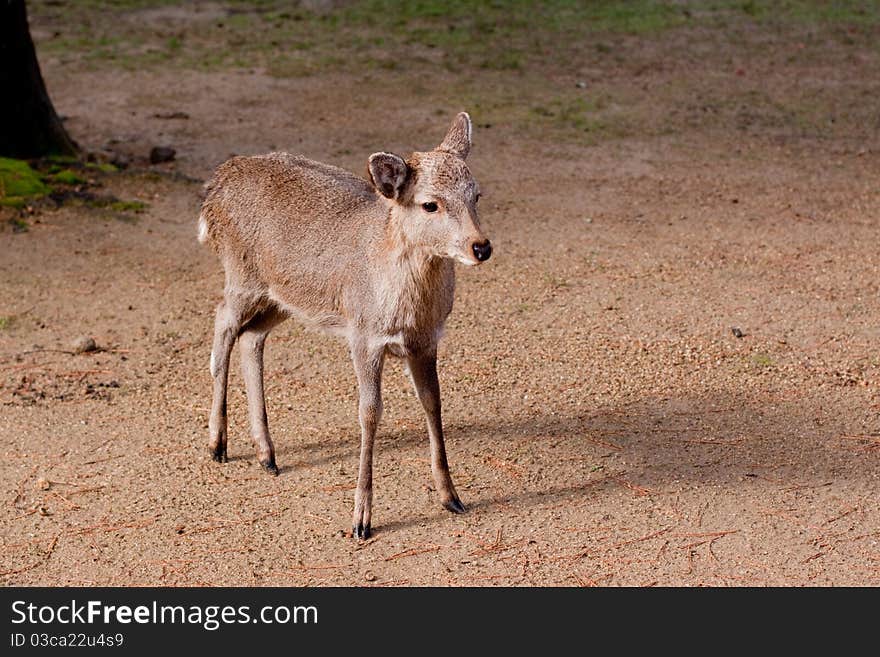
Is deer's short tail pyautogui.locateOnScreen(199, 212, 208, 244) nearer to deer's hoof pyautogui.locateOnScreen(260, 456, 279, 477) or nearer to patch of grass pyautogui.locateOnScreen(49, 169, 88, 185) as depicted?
deer's hoof pyautogui.locateOnScreen(260, 456, 279, 477)

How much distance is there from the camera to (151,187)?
413 inches

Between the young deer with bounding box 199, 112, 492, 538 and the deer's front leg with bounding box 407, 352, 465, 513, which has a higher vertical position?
the young deer with bounding box 199, 112, 492, 538

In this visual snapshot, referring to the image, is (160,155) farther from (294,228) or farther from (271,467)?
(271,467)

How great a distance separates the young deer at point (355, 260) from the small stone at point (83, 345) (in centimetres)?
148

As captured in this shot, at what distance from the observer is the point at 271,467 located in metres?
6.47

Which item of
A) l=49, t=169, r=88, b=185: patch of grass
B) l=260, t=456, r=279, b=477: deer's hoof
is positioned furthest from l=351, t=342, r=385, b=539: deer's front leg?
l=49, t=169, r=88, b=185: patch of grass

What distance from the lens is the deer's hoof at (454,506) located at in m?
6.04

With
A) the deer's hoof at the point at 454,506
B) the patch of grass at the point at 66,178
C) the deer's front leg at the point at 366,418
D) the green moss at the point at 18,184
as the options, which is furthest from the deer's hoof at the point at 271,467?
the patch of grass at the point at 66,178

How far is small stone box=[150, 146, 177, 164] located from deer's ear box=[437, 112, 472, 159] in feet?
19.0

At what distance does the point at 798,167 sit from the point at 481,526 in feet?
21.9

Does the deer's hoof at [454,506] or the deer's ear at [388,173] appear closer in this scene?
the deer's ear at [388,173]

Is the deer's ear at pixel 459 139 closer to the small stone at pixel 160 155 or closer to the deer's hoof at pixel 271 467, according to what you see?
the deer's hoof at pixel 271 467

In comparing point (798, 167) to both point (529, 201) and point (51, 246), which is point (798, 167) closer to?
point (529, 201)

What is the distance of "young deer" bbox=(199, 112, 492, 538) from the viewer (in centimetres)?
546
